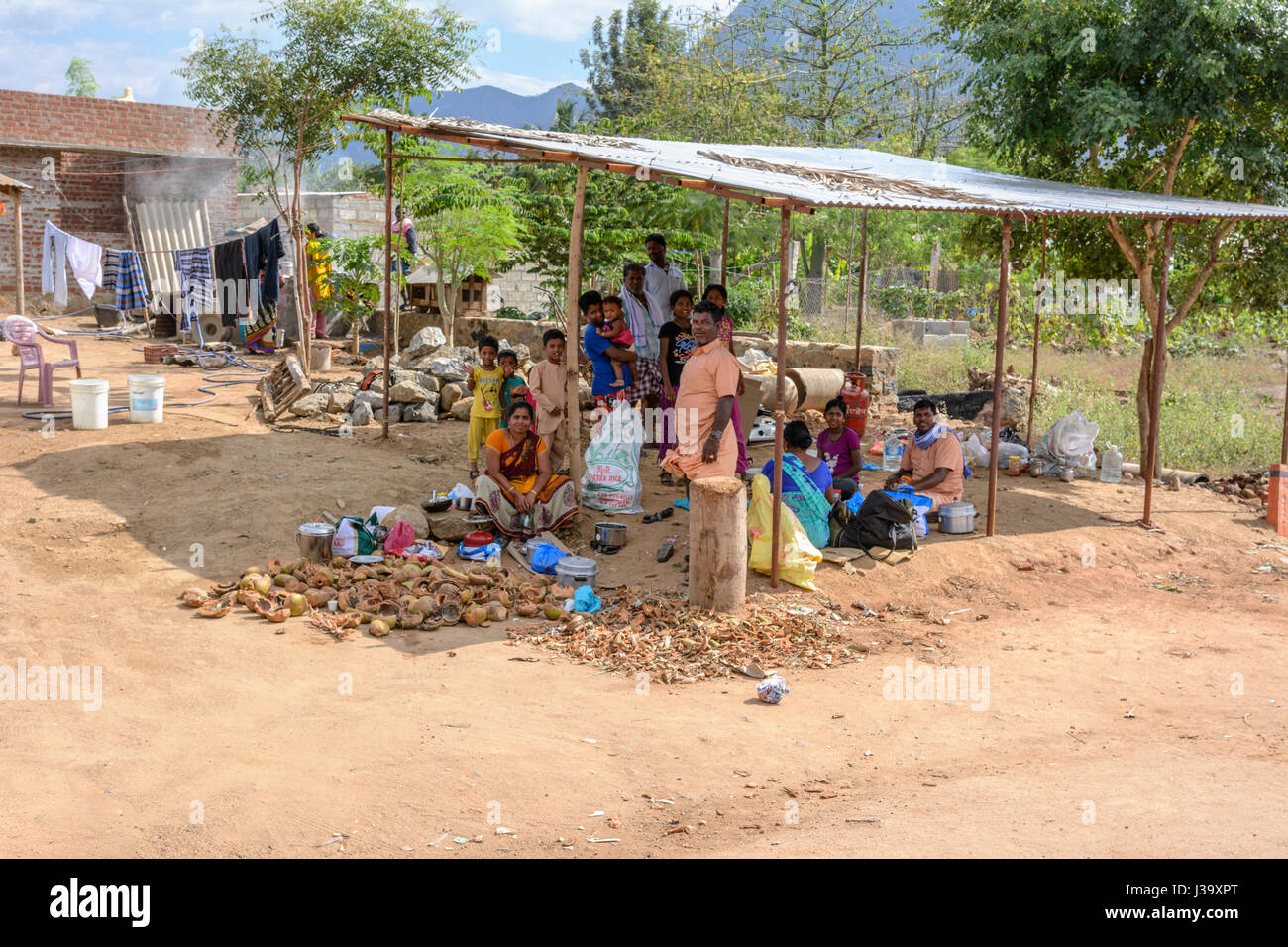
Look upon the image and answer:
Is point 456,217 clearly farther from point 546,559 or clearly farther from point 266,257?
point 546,559

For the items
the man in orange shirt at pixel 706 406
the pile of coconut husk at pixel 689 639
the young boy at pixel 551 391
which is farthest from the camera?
the young boy at pixel 551 391

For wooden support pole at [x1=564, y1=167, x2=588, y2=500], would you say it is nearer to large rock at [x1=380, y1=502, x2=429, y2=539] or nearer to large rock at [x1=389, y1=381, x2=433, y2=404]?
large rock at [x1=380, y1=502, x2=429, y2=539]

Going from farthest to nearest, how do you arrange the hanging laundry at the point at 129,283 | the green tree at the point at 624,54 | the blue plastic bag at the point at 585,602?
the green tree at the point at 624,54, the hanging laundry at the point at 129,283, the blue plastic bag at the point at 585,602

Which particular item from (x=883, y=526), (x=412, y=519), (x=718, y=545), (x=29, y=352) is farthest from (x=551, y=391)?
(x=29, y=352)

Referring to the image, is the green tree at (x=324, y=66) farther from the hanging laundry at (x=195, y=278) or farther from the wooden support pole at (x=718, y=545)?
the wooden support pole at (x=718, y=545)

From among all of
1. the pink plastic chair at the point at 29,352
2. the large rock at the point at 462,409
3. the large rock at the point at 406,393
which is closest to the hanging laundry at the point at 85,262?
the pink plastic chair at the point at 29,352

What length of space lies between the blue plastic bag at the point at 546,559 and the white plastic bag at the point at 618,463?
43.1 inches

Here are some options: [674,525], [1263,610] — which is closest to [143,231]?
[674,525]

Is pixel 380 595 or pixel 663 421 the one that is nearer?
pixel 380 595

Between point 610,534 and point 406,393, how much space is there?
14.5ft

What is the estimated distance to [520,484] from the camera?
8125mm

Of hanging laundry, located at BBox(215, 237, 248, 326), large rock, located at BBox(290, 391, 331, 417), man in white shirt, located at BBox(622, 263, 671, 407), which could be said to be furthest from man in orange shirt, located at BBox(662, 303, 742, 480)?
hanging laundry, located at BBox(215, 237, 248, 326)

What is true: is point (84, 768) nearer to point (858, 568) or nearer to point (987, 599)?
point (858, 568)

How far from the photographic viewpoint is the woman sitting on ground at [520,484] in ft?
26.1
